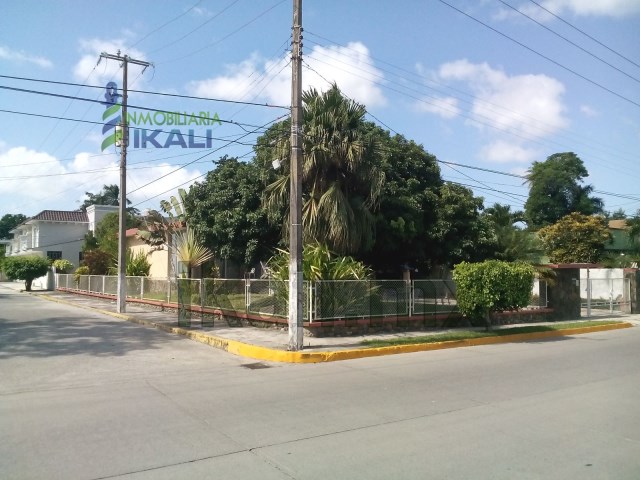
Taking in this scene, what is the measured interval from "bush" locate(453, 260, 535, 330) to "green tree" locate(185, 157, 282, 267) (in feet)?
23.7

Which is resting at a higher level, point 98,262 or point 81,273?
point 98,262

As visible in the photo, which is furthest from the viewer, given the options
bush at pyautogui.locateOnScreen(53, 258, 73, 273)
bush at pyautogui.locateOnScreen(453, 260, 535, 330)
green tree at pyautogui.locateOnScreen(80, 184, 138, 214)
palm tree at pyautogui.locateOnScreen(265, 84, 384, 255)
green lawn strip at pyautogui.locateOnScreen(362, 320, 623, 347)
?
green tree at pyautogui.locateOnScreen(80, 184, 138, 214)

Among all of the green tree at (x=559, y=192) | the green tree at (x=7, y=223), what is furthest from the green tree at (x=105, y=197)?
the green tree at (x=559, y=192)

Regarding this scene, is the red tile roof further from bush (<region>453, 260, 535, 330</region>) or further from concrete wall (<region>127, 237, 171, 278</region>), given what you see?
bush (<region>453, 260, 535, 330</region>)

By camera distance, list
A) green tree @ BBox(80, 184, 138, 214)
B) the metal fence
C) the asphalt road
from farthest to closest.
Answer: green tree @ BBox(80, 184, 138, 214)
the metal fence
the asphalt road

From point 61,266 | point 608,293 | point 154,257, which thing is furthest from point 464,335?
point 61,266

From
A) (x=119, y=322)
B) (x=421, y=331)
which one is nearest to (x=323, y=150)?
(x=421, y=331)

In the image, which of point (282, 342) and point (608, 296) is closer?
point (282, 342)

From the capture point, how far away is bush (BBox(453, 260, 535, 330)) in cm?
1562

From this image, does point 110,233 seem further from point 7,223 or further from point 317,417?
point 7,223

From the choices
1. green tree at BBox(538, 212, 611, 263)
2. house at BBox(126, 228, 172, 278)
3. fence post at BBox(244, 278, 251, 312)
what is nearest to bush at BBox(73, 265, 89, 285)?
house at BBox(126, 228, 172, 278)

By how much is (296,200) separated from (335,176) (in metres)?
4.60

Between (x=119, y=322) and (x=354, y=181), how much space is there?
32.8 feet

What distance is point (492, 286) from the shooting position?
15.6m
